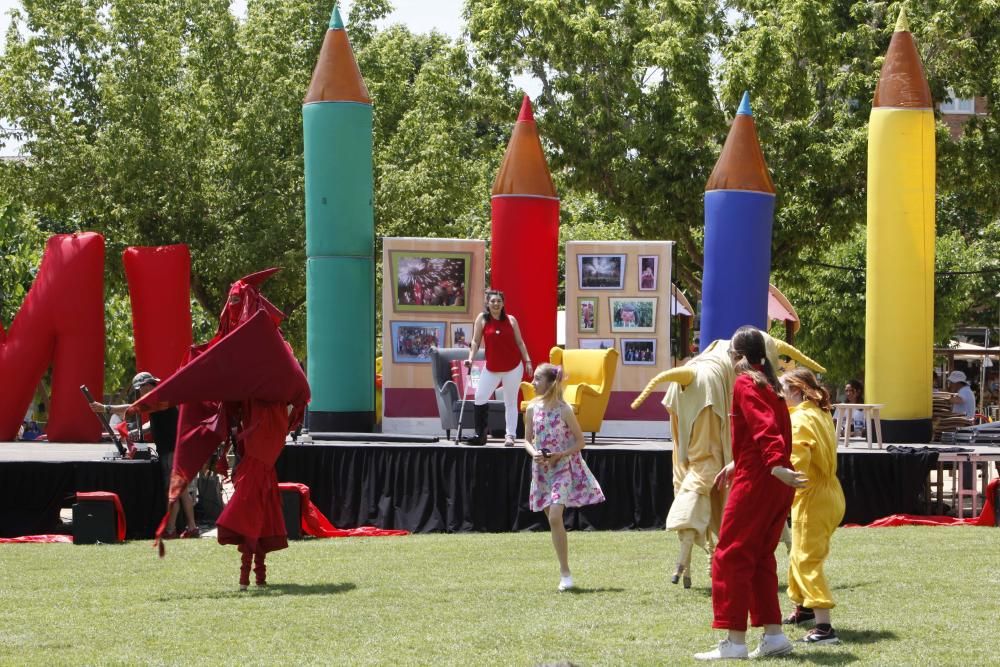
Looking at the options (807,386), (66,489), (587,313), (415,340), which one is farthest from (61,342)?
(807,386)

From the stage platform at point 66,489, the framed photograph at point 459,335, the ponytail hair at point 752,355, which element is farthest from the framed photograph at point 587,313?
the ponytail hair at point 752,355

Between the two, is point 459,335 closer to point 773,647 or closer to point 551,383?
point 551,383

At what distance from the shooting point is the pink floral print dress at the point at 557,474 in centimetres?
891

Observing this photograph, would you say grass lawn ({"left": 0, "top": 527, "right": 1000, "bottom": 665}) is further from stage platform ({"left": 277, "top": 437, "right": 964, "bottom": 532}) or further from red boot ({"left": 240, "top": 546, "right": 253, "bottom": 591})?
stage platform ({"left": 277, "top": 437, "right": 964, "bottom": 532})

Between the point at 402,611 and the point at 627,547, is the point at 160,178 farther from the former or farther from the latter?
the point at 402,611

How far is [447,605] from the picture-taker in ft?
27.3

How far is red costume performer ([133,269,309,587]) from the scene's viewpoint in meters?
8.97

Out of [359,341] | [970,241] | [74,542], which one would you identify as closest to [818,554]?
[74,542]

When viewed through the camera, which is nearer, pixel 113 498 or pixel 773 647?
pixel 773 647

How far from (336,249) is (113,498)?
16.3ft

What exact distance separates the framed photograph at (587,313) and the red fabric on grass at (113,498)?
21.8 feet

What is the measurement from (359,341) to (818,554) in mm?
10163

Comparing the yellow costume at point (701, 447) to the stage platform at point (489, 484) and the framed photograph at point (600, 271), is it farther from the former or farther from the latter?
the framed photograph at point (600, 271)

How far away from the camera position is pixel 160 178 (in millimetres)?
23141
